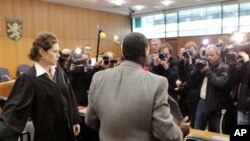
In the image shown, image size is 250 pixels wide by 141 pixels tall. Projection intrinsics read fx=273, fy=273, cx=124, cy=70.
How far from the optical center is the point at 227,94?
2.96 meters

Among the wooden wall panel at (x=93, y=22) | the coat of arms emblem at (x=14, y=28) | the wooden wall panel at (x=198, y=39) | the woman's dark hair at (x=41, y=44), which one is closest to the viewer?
the woman's dark hair at (x=41, y=44)

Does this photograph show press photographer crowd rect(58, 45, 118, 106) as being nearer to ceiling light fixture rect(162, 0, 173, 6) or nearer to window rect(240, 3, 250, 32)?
ceiling light fixture rect(162, 0, 173, 6)

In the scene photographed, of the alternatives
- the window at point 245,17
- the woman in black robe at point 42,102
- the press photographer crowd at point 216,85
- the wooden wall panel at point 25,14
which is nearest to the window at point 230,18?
the window at point 245,17

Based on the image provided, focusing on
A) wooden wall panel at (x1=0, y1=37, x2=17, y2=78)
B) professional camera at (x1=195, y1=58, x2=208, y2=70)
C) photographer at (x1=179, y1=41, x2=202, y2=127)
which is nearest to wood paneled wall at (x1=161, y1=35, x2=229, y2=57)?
wooden wall panel at (x1=0, y1=37, x2=17, y2=78)

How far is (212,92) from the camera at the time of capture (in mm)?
2988

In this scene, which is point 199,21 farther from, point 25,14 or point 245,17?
point 25,14

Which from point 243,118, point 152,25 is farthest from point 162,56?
point 152,25

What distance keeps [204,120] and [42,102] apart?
1.92 m

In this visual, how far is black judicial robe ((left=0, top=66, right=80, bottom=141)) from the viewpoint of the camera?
1.88m

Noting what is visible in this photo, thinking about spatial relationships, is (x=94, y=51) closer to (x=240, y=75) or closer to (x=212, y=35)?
(x=212, y=35)

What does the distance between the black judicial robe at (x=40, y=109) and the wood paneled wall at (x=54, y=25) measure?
6.92 m

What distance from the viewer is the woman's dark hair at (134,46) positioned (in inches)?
57.7

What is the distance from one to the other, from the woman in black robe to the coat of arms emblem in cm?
701

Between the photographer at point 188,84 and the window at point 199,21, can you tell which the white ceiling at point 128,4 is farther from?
the photographer at point 188,84
